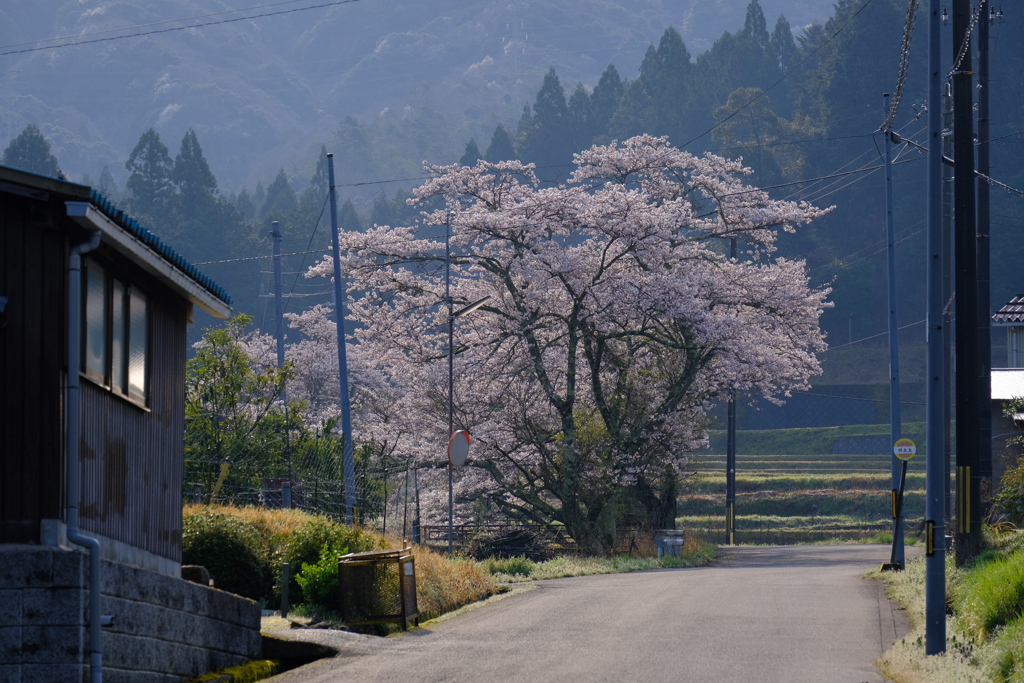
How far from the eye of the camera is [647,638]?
1534 cm

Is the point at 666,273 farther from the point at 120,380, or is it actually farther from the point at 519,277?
the point at 120,380

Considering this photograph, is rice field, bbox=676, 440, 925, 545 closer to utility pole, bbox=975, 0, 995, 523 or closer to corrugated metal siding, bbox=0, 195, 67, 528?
utility pole, bbox=975, 0, 995, 523

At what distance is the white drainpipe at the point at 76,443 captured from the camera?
10.2 metres

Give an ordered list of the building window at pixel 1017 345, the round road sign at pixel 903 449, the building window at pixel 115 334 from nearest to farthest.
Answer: the building window at pixel 115 334
the round road sign at pixel 903 449
the building window at pixel 1017 345

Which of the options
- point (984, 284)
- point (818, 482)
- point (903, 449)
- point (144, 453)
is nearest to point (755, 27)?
point (818, 482)

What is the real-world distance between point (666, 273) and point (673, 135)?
99874 mm

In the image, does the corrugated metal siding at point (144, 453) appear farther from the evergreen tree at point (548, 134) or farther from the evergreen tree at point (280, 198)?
the evergreen tree at point (280, 198)

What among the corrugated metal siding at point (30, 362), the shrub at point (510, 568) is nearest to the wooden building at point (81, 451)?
the corrugated metal siding at point (30, 362)

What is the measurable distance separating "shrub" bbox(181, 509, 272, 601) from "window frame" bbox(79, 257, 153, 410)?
480 centimetres

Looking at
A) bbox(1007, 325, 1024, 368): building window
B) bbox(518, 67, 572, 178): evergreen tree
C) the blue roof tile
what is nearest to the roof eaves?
the blue roof tile

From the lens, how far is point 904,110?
327 ft

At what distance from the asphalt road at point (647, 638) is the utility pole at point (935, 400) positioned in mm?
1007

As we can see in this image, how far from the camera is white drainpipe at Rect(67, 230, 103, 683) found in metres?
10.2

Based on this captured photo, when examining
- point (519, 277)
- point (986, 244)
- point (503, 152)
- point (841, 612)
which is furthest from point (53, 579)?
point (503, 152)
